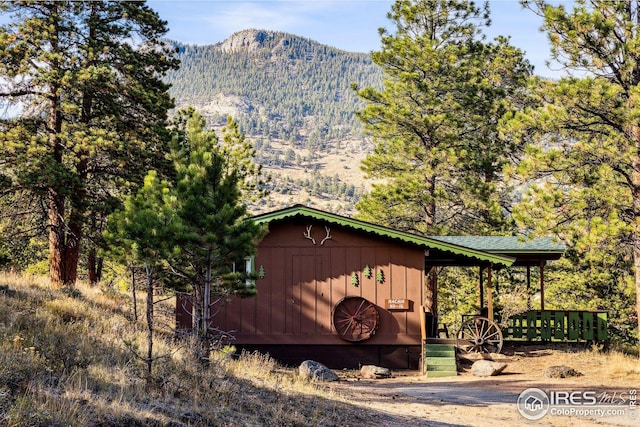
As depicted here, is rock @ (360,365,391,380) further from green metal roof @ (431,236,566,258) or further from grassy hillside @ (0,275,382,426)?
green metal roof @ (431,236,566,258)

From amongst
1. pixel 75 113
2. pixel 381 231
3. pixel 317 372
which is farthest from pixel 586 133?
pixel 75 113

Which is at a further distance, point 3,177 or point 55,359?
point 3,177

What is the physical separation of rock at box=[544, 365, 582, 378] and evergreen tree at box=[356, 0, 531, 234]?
11794 mm

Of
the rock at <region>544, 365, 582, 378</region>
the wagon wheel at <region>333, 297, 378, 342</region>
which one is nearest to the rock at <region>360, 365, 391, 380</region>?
the wagon wheel at <region>333, 297, 378, 342</region>

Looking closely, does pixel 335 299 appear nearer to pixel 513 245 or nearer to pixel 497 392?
pixel 497 392

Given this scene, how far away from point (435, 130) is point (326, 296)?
1290 centimetres

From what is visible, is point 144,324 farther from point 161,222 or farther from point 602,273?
point 602,273

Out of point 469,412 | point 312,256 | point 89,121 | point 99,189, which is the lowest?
point 469,412

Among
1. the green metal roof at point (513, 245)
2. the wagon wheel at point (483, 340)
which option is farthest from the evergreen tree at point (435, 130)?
the wagon wheel at point (483, 340)

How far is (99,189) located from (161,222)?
39.7 ft

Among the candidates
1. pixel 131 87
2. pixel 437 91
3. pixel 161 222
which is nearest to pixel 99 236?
pixel 131 87

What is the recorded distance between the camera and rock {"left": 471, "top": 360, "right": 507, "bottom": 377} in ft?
63.7

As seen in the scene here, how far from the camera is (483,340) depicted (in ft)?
71.1

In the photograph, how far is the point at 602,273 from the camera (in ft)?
99.8
